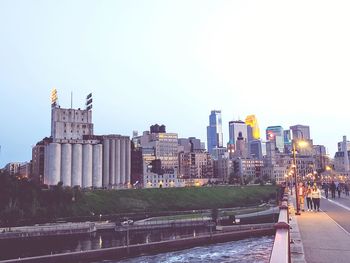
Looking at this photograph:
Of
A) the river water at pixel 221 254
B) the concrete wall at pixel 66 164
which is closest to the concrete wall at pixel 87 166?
the concrete wall at pixel 66 164

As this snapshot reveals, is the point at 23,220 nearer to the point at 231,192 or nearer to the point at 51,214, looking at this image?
the point at 51,214

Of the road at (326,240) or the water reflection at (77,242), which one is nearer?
the road at (326,240)

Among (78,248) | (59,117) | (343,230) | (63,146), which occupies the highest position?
(59,117)

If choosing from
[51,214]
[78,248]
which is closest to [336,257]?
[78,248]

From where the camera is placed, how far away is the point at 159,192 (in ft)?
531

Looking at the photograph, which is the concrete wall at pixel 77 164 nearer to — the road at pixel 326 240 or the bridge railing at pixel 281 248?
the road at pixel 326 240

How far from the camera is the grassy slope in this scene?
135 meters

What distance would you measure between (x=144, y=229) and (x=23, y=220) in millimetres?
34182

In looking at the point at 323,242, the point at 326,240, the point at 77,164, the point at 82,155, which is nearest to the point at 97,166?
the point at 82,155

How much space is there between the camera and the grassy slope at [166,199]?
135125mm

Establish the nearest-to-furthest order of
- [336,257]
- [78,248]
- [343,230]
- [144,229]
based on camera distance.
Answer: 1. [336,257]
2. [343,230]
3. [78,248]
4. [144,229]

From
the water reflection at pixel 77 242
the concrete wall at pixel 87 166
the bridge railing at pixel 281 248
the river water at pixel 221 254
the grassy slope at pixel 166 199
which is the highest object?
the concrete wall at pixel 87 166

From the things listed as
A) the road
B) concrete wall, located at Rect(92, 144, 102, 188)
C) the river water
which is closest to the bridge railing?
the road

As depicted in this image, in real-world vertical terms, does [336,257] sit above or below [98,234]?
above
